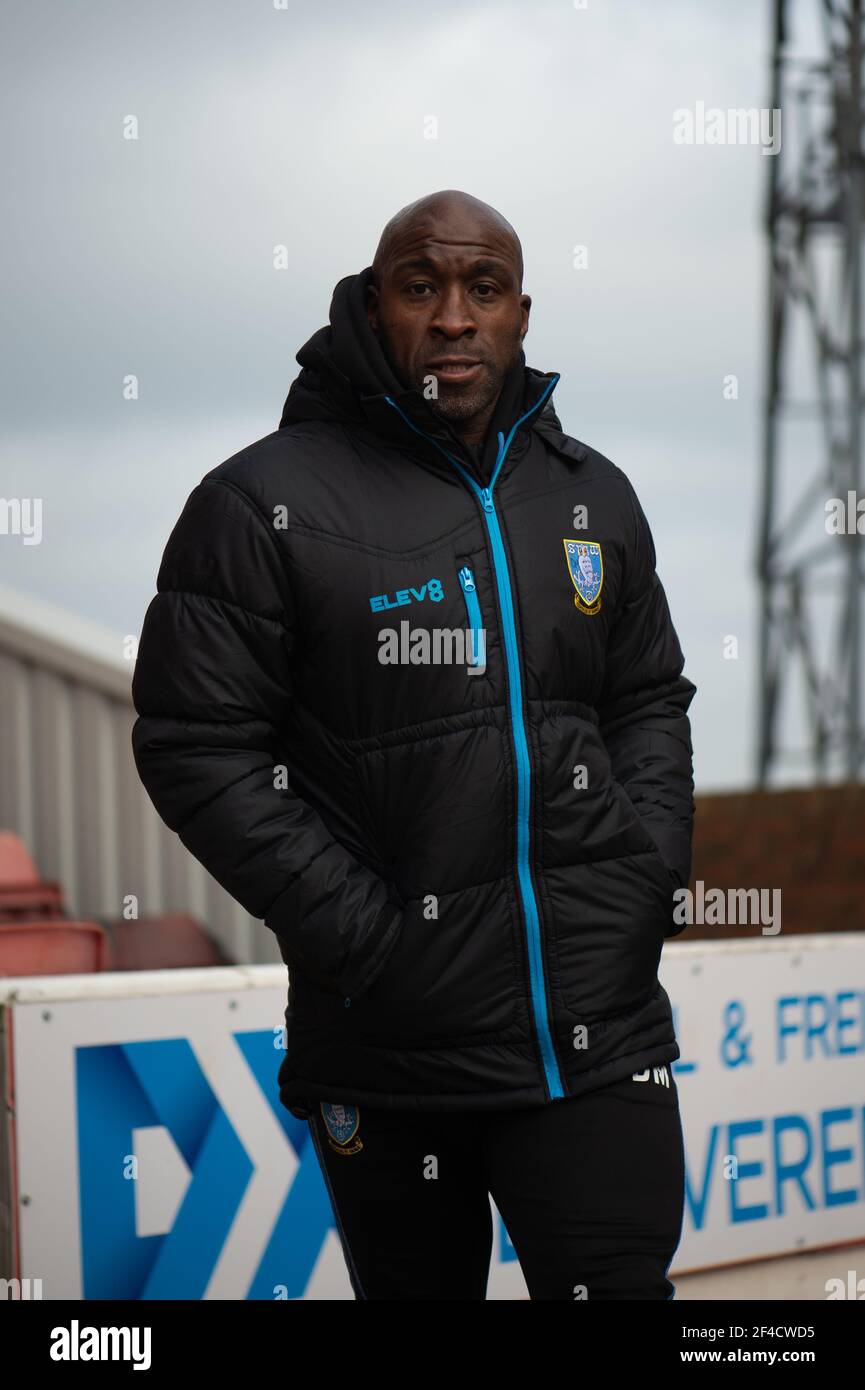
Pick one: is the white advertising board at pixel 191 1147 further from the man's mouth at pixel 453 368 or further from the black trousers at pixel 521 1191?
the man's mouth at pixel 453 368

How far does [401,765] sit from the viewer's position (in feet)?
6.02

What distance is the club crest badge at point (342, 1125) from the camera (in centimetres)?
190

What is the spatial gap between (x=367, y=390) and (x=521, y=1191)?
92 cm

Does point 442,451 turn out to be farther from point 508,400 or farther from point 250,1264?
point 250,1264

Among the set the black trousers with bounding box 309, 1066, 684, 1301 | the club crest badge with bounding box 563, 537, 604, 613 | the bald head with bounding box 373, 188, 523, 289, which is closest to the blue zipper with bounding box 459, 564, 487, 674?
the club crest badge with bounding box 563, 537, 604, 613

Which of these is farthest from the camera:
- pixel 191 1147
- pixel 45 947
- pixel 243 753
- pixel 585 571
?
pixel 45 947

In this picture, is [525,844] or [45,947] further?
[45,947]

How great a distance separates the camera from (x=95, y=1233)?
9.89 ft

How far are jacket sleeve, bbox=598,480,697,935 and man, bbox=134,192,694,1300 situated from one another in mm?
59

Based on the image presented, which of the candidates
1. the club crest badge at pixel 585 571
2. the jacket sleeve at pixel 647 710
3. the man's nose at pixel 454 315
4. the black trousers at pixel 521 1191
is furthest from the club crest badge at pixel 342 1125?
the man's nose at pixel 454 315

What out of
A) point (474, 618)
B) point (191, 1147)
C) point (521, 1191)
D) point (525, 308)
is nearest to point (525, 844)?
Result: point (474, 618)

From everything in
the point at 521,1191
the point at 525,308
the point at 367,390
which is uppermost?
the point at 525,308

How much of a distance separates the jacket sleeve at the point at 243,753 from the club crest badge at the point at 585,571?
13.4 inches

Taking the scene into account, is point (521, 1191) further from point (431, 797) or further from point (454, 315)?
point (454, 315)
